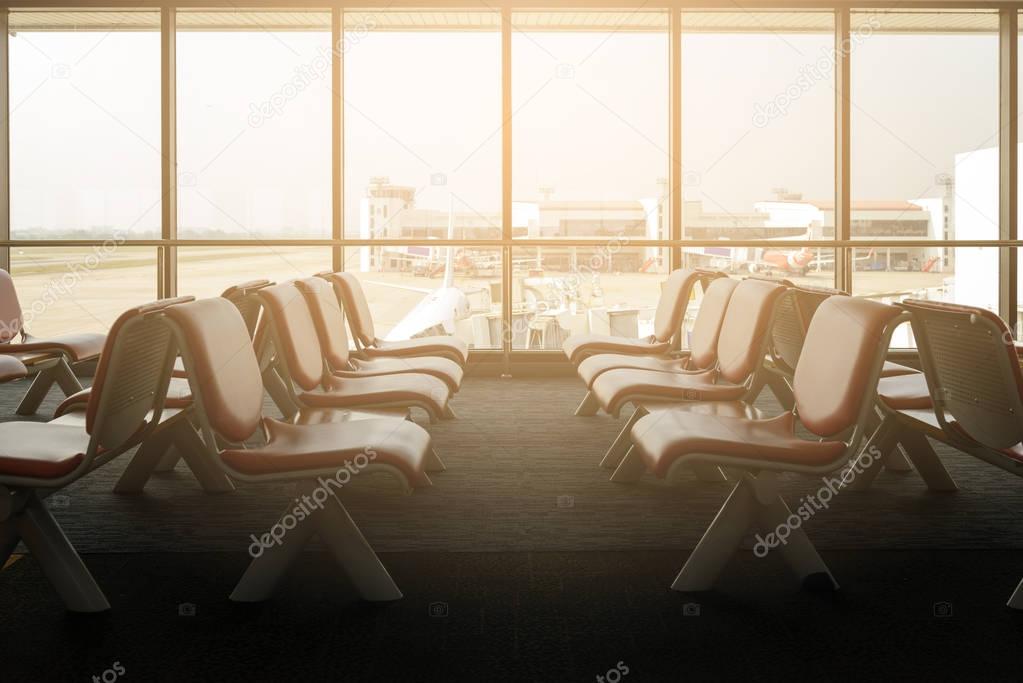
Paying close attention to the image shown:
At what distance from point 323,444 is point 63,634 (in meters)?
0.78

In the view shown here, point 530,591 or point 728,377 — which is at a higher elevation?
point 728,377

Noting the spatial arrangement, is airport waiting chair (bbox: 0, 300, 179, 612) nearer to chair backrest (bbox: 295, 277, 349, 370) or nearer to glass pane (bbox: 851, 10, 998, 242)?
chair backrest (bbox: 295, 277, 349, 370)

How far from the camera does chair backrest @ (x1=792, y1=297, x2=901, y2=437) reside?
93.4 inches

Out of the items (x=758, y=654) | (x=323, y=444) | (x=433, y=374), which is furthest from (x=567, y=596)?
(x=433, y=374)

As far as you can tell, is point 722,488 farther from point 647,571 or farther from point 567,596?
point 567,596

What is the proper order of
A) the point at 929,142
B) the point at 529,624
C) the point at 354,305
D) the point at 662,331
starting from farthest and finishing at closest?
the point at 929,142, the point at 662,331, the point at 354,305, the point at 529,624

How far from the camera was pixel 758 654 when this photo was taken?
83.8 inches

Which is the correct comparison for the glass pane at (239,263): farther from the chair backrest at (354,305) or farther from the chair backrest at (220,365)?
the chair backrest at (220,365)

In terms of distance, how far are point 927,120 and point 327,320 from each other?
538cm

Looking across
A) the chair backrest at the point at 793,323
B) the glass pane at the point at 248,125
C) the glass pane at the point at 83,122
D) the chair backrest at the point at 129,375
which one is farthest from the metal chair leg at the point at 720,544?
the glass pane at the point at 83,122

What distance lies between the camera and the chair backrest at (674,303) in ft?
15.7

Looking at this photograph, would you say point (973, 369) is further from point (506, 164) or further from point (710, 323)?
point (506, 164)

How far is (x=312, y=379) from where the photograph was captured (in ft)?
11.5

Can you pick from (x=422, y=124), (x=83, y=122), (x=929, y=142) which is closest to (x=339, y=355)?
(x=422, y=124)
